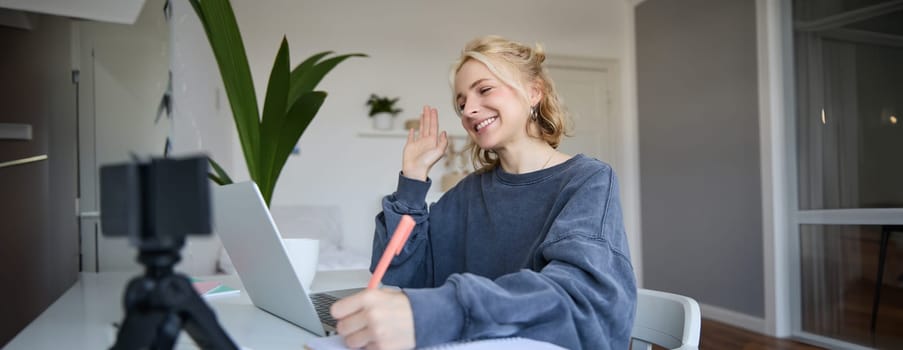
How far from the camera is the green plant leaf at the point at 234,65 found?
1.29 m

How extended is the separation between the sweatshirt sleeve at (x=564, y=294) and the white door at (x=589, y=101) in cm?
372

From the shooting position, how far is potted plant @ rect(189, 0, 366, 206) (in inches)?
51.0

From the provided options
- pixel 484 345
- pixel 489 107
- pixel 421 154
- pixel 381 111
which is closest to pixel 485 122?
pixel 489 107

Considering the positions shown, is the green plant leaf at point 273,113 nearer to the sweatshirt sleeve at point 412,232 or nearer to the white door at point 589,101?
the sweatshirt sleeve at point 412,232

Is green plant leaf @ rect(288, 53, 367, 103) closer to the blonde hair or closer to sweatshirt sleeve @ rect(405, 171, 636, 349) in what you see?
the blonde hair

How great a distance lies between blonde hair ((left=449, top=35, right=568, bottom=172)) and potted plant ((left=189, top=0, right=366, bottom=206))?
16.8 inches

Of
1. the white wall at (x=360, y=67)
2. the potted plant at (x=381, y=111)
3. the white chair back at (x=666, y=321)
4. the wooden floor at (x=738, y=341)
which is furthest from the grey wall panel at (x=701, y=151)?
the white chair back at (x=666, y=321)

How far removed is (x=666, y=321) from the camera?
99 centimetres

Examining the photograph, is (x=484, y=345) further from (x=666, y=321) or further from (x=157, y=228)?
(x=666, y=321)

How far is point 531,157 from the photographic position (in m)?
1.06

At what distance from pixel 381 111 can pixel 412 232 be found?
289 centimetres

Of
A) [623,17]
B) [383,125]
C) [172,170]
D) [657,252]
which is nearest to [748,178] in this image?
[657,252]

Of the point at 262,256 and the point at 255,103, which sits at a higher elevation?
the point at 255,103

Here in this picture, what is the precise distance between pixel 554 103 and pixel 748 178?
2789 mm
